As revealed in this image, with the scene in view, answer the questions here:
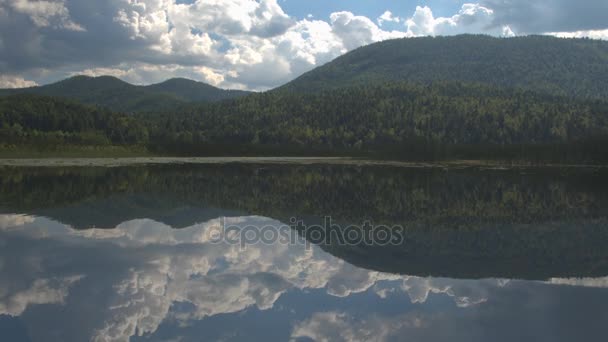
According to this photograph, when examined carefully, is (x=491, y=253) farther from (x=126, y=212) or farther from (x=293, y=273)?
(x=126, y=212)

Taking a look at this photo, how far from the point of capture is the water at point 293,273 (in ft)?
38.7

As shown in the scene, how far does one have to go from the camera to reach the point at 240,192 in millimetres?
42344

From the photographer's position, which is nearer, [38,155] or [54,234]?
[54,234]

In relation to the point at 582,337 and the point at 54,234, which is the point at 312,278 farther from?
the point at 54,234

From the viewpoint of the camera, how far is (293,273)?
1659 centimetres

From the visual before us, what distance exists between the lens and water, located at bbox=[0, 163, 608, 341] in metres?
11.8

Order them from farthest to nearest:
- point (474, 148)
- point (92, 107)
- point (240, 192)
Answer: point (92, 107) → point (474, 148) → point (240, 192)

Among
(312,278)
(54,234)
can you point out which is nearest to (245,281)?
(312,278)

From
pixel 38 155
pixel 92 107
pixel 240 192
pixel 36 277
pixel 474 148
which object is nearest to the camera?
pixel 36 277

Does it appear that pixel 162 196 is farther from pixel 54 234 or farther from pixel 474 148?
pixel 474 148

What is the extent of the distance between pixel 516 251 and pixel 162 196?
1012 inches

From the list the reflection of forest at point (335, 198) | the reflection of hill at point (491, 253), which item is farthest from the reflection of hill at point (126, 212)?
the reflection of hill at point (491, 253)

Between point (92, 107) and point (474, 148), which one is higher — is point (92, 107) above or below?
above

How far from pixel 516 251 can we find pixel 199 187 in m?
30.5
